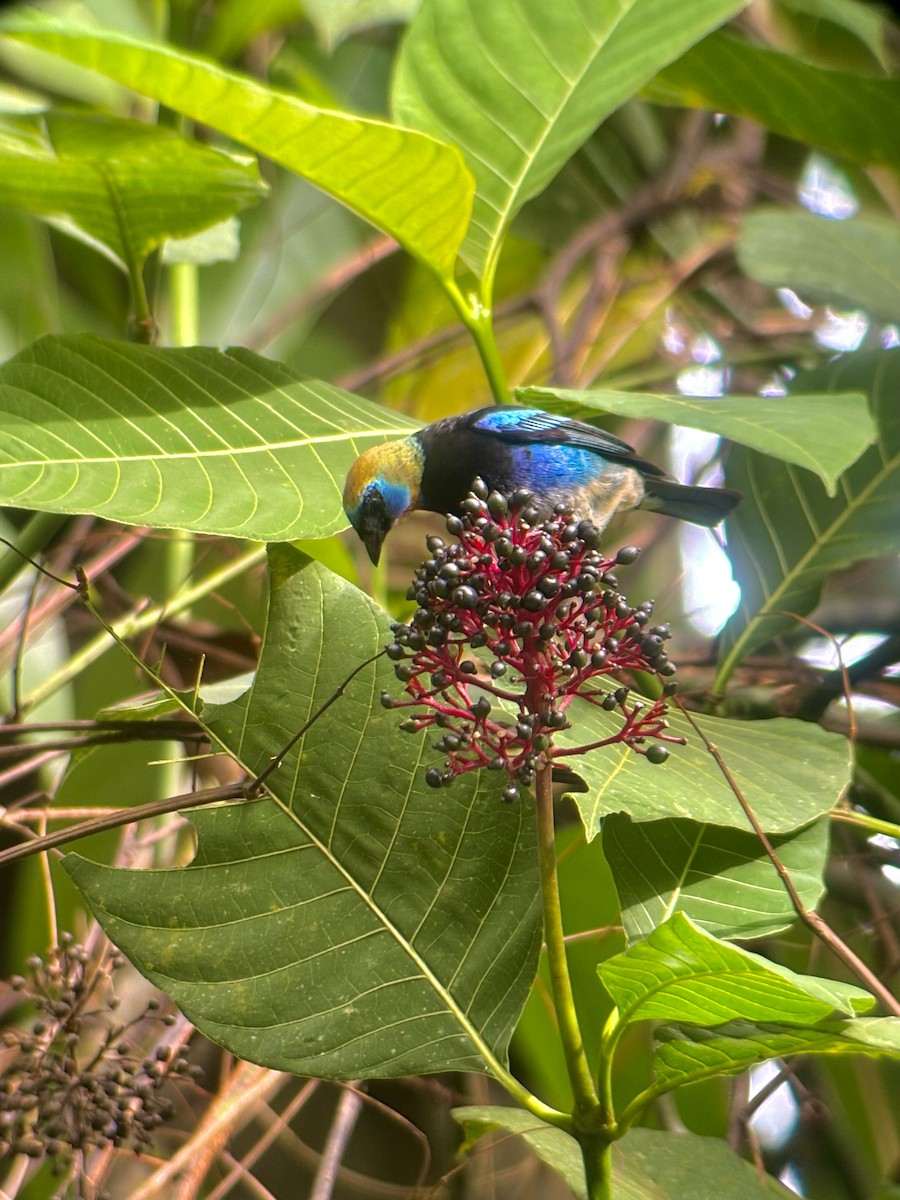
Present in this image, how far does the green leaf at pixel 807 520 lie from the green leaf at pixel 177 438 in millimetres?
599

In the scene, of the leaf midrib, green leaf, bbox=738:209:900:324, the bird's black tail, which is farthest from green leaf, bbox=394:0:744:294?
the leaf midrib

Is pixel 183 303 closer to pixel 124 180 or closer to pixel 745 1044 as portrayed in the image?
pixel 124 180

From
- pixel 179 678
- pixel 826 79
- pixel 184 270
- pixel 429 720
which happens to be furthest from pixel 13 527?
pixel 826 79

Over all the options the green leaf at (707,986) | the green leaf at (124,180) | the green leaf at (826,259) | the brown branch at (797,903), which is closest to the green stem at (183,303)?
the green leaf at (124,180)

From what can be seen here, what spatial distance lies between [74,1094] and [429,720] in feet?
1.85

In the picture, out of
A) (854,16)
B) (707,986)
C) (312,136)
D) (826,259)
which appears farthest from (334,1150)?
(854,16)

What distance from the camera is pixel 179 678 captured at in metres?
1.96

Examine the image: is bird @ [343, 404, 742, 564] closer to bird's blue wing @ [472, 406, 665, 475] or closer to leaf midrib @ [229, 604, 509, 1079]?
bird's blue wing @ [472, 406, 665, 475]

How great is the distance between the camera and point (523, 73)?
147 centimetres

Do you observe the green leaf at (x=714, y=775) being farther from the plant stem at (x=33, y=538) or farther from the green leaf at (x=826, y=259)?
the green leaf at (x=826, y=259)

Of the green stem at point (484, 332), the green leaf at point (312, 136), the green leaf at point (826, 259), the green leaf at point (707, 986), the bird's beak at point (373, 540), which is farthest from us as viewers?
the green leaf at point (826, 259)

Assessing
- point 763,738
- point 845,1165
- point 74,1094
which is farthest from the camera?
point 845,1165

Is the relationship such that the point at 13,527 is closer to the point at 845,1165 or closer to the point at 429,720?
the point at 429,720

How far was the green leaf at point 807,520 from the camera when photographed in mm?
1604
